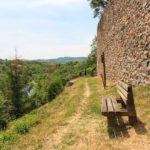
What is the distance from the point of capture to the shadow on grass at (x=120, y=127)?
272 inches

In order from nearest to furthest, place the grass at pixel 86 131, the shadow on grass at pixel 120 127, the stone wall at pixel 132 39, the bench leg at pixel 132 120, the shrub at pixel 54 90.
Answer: the grass at pixel 86 131, the shadow on grass at pixel 120 127, the bench leg at pixel 132 120, the stone wall at pixel 132 39, the shrub at pixel 54 90

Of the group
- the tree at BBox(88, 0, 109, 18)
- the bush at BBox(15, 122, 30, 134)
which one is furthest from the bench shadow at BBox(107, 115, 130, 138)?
the tree at BBox(88, 0, 109, 18)

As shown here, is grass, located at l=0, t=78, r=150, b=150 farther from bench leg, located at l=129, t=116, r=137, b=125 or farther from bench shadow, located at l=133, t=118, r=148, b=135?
bench leg, located at l=129, t=116, r=137, b=125

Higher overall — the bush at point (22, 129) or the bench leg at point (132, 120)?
the bench leg at point (132, 120)

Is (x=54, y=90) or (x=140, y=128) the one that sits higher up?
(x=140, y=128)

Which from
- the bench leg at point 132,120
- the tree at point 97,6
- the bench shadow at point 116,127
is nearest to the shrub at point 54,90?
the tree at point 97,6

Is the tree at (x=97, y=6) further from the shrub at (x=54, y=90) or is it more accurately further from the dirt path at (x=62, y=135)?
the dirt path at (x=62, y=135)

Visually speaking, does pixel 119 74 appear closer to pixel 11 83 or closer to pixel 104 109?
pixel 104 109

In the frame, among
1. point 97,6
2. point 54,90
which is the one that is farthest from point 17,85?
point 97,6

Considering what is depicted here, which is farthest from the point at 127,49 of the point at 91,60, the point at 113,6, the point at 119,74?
the point at 91,60

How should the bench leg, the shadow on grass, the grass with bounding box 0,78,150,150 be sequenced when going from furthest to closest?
the bench leg < the shadow on grass < the grass with bounding box 0,78,150,150

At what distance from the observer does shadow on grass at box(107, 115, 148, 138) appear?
6.90 meters

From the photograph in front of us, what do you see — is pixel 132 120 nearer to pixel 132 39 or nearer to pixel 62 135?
pixel 62 135

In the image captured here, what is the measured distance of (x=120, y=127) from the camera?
7.49m
